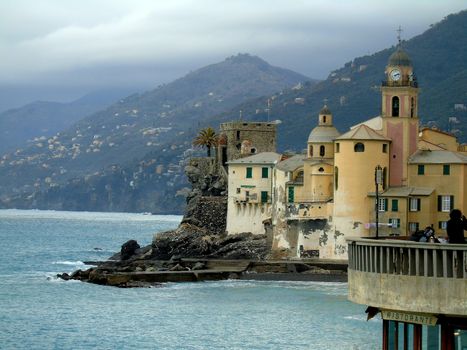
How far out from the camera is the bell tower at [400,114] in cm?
8412

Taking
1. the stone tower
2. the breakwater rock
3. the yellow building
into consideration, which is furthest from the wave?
the yellow building

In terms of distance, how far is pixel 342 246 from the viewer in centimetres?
8569

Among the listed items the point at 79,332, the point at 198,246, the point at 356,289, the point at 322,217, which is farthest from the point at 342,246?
the point at 356,289

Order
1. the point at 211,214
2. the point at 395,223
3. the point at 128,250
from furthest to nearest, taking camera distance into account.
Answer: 1. the point at 211,214
2. the point at 128,250
3. the point at 395,223

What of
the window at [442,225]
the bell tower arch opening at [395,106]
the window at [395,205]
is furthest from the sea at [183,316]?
the bell tower arch opening at [395,106]

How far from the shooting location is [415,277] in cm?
2533

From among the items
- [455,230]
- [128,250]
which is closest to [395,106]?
[128,250]

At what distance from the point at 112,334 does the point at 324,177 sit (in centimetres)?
3173

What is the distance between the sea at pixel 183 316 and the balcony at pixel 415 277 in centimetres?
2481

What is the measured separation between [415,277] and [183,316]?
42.1m

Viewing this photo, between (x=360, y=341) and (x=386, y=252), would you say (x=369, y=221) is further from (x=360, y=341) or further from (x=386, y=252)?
(x=386, y=252)

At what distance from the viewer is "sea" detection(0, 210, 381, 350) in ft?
186

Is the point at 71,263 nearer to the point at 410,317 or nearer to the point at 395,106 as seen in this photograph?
the point at 395,106

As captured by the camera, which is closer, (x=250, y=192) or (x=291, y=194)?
(x=291, y=194)
